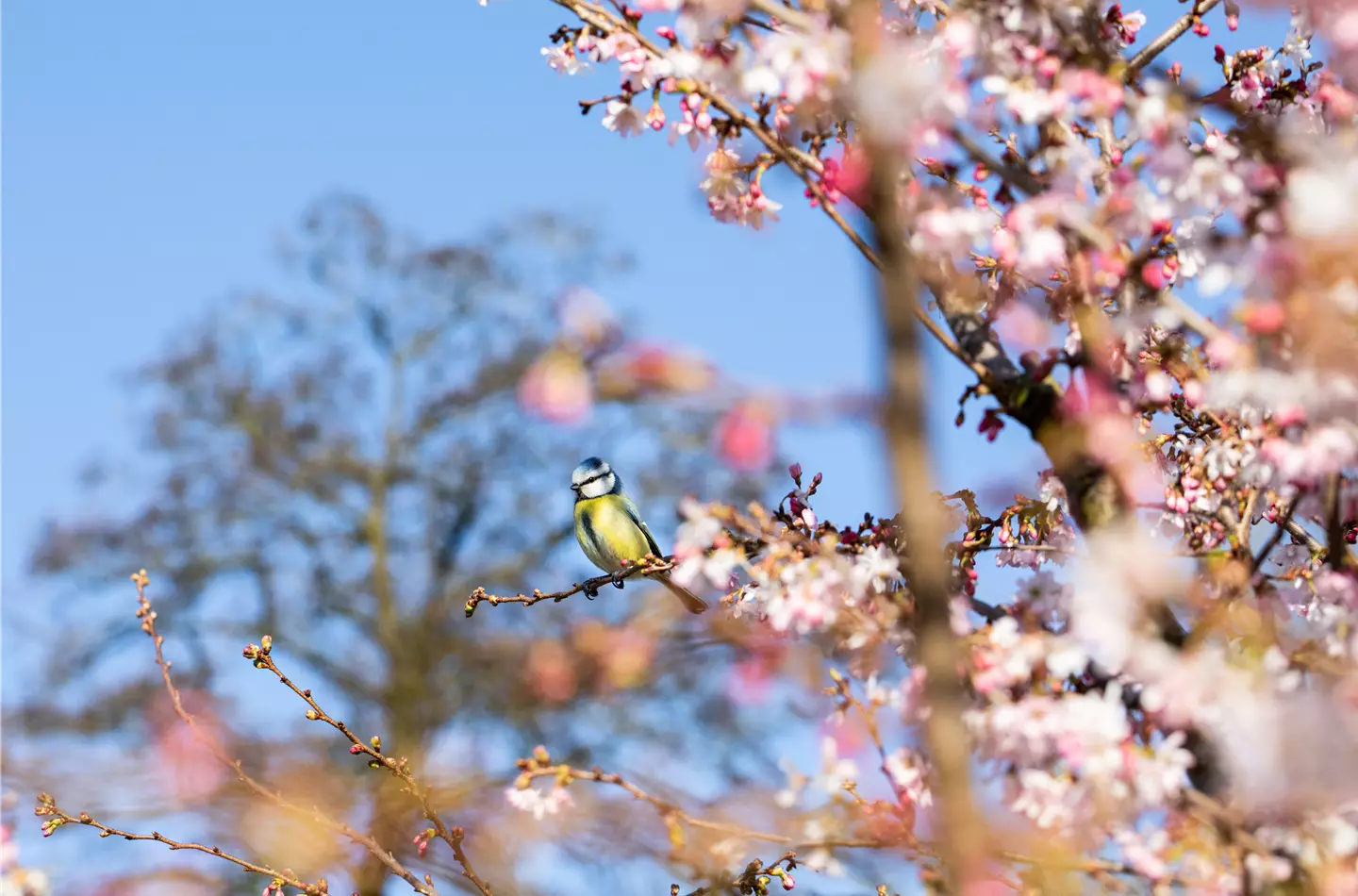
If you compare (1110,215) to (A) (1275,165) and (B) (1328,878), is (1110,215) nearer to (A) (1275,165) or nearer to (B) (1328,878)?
(A) (1275,165)

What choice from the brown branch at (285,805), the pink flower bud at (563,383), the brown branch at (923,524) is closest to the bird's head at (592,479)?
the brown branch at (285,805)

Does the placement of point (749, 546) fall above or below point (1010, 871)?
above

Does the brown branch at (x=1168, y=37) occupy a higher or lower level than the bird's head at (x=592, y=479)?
lower

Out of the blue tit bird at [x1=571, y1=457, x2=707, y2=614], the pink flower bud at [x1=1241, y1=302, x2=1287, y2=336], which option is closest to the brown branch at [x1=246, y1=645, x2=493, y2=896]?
the pink flower bud at [x1=1241, y1=302, x2=1287, y2=336]

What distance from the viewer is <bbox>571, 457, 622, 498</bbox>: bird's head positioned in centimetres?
633

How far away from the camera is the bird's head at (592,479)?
6.33 metres

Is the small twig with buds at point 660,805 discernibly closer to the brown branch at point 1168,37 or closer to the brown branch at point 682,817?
the brown branch at point 682,817

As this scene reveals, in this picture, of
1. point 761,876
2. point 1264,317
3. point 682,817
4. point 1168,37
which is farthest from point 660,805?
point 1168,37

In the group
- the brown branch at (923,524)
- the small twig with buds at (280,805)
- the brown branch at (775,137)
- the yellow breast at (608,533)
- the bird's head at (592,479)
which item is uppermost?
the bird's head at (592,479)

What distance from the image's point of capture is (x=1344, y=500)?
2395mm

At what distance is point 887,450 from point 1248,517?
1.72 m

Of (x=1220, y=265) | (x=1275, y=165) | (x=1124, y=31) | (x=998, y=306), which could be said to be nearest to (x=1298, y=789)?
(x=1220, y=265)

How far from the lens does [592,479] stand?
6.32 metres

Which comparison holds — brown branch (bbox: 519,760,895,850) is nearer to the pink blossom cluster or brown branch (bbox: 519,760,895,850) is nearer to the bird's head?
the pink blossom cluster
